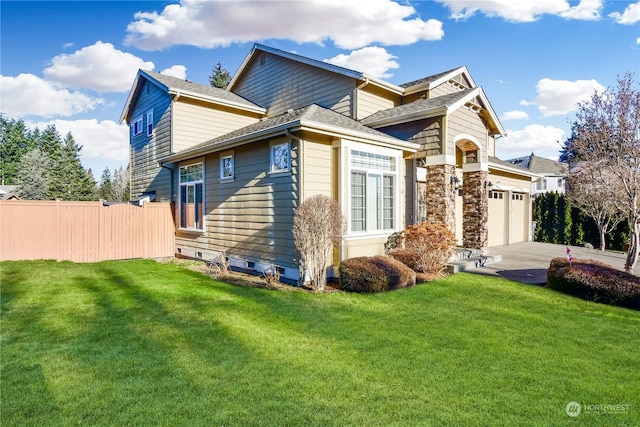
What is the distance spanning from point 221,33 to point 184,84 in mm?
3218

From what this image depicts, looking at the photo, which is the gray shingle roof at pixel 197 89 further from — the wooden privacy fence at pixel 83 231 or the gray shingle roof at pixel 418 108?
the gray shingle roof at pixel 418 108

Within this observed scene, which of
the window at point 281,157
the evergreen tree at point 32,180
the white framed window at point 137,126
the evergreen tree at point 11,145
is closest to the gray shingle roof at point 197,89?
the white framed window at point 137,126

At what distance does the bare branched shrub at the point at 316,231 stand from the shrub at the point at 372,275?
0.50 m

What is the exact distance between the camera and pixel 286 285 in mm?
8055

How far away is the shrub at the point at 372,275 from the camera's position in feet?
24.0

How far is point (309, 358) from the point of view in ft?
13.4

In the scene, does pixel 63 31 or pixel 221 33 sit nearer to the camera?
pixel 63 31

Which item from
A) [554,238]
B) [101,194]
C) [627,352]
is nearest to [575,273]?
[627,352]

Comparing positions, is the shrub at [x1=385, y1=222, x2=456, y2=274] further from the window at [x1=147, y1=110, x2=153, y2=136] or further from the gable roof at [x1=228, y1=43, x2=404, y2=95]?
the window at [x1=147, y1=110, x2=153, y2=136]

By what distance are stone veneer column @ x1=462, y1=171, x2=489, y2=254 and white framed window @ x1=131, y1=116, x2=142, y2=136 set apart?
13.9 meters

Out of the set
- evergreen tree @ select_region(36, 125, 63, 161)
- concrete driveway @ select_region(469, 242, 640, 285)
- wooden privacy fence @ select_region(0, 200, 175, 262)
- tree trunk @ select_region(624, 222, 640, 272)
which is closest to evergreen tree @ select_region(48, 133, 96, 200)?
evergreen tree @ select_region(36, 125, 63, 161)

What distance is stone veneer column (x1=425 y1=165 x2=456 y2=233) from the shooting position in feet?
32.4

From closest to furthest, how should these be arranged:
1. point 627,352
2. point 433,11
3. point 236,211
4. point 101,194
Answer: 1. point 627,352
2. point 236,211
3. point 433,11
4. point 101,194

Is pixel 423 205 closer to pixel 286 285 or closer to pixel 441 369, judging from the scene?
pixel 286 285
